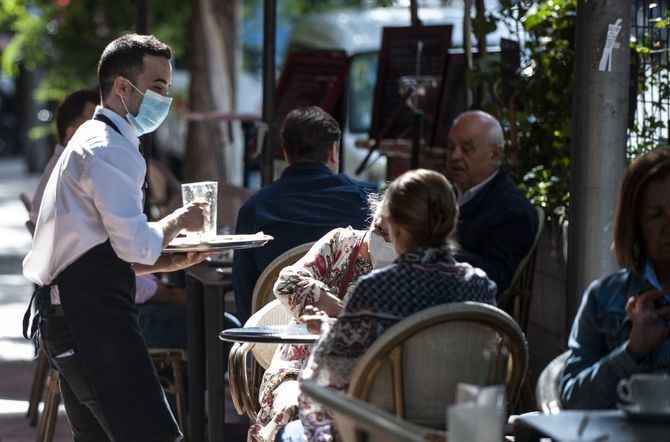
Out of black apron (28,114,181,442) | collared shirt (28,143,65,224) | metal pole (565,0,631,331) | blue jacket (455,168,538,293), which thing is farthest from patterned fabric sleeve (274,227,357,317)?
collared shirt (28,143,65,224)

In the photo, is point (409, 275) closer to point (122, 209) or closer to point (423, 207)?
point (423, 207)

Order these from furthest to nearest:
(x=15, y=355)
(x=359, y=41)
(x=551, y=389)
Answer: (x=359, y=41) < (x=15, y=355) < (x=551, y=389)

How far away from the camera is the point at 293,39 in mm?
16422

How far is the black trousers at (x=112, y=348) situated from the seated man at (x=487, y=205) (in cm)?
180

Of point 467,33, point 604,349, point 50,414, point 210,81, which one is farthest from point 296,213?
point 210,81

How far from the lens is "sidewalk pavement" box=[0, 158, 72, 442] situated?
7191 millimetres

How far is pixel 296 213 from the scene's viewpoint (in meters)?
5.56

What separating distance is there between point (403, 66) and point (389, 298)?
5699mm

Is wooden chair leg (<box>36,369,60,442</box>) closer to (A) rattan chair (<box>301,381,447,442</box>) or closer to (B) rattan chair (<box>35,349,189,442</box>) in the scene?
(B) rattan chair (<box>35,349,189,442</box>)

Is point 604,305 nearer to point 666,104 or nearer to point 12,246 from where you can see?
point 666,104

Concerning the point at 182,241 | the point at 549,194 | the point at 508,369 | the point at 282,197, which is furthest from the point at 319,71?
the point at 508,369

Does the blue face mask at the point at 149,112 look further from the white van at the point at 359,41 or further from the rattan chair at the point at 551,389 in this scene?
the white van at the point at 359,41

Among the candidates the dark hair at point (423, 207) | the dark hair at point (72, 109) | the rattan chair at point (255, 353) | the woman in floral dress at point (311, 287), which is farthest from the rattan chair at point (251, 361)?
the dark hair at point (72, 109)

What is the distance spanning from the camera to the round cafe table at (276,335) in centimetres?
415
